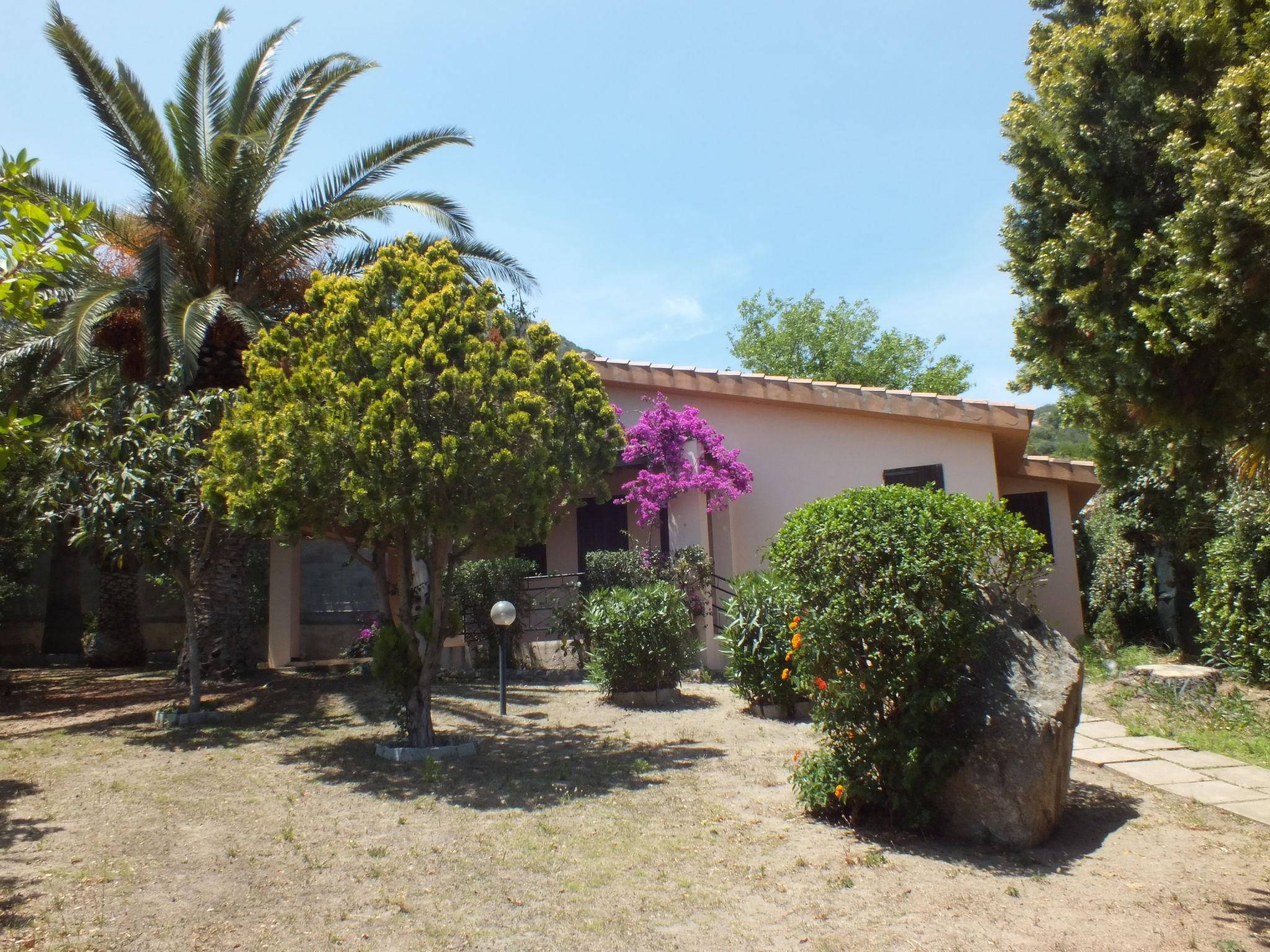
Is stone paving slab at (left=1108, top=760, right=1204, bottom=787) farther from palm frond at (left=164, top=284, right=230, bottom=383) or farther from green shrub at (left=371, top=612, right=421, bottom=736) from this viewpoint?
palm frond at (left=164, top=284, right=230, bottom=383)

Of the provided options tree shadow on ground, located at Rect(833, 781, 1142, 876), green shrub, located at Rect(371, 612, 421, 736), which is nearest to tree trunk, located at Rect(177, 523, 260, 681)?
green shrub, located at Rect(371, 612, 421, 736)

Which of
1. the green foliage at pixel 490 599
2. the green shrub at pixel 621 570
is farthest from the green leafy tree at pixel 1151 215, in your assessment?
the green foliage at pixel 490 599

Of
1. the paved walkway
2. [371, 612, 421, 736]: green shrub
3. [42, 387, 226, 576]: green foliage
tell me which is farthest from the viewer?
[42, 387, 226, 576]: green foliage

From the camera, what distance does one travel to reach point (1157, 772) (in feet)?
23.1

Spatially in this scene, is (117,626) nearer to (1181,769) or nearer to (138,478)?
(138,478)

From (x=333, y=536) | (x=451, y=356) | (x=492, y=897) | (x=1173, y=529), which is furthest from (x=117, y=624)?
(x=1173, y=529)

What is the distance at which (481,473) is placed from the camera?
752 cm

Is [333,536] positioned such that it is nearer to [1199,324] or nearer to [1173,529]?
[1199,324]

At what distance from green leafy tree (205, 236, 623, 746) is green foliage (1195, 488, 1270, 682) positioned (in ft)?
22.7

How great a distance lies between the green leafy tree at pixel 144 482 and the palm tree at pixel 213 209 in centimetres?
127

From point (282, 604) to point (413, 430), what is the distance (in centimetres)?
964

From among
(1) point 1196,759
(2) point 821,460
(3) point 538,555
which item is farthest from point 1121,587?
(3) point 538,555

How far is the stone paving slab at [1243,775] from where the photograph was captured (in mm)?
6625

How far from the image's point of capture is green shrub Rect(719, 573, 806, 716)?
9.43m
